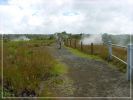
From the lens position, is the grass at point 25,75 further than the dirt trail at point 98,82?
No

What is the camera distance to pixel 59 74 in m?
12.0

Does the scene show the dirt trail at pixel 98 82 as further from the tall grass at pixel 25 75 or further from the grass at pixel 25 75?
the tall grass at pixel 25 75

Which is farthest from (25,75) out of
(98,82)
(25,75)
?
(98,82)

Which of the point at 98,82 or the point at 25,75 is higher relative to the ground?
the point at 25,75

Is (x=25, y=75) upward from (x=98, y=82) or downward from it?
upward

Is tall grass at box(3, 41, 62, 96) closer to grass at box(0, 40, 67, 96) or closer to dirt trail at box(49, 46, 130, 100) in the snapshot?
grass at box(0, 40, 67, 96)

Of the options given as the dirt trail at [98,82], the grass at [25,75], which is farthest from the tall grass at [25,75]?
the dirt trail at [98,82]

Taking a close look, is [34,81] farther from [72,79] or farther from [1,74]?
[72,79]

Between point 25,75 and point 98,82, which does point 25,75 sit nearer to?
point 25,75

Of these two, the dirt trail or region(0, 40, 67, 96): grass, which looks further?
the dirt trail

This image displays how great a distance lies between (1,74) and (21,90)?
1294 mm

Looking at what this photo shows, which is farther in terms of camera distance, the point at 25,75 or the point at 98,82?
the point at 98,82

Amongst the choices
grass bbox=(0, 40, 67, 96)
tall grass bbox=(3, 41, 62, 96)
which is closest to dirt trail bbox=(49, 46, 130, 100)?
grass bbox=(0, 40, 67, 96)

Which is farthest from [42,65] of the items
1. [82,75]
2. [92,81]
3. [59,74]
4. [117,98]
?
[117,98]
